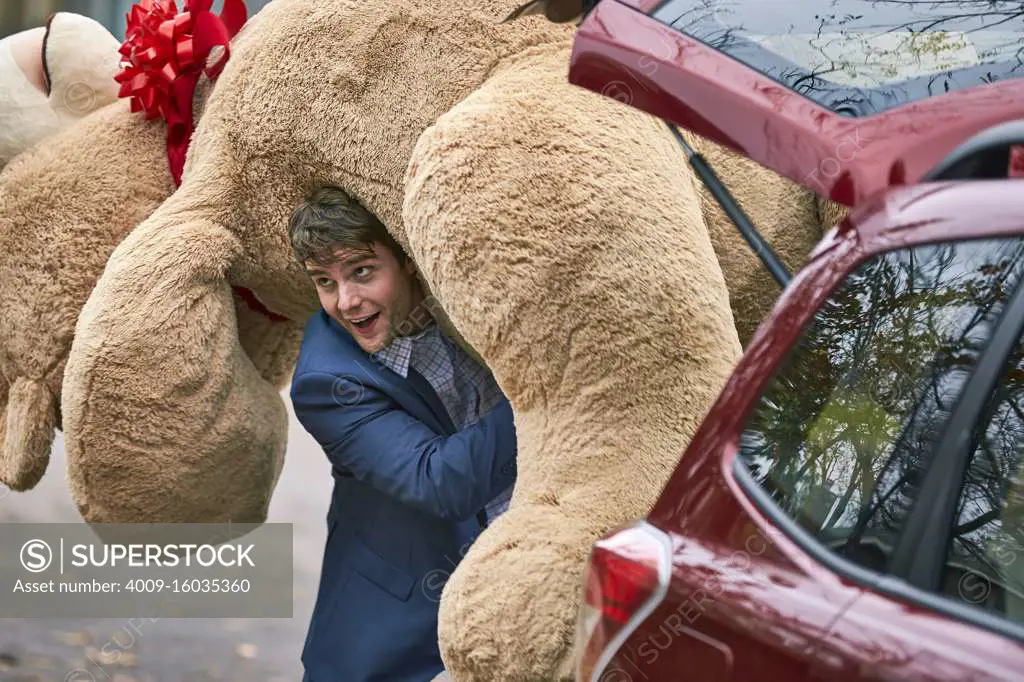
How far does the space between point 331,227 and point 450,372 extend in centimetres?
44

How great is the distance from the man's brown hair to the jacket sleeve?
11.4 inches

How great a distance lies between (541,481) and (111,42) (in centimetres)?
212

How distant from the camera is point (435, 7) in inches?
115

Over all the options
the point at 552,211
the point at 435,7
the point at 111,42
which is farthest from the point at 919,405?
the point at 111,42

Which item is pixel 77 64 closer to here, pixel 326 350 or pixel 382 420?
pixel 326 350

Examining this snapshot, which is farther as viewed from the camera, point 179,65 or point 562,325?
point 179,65

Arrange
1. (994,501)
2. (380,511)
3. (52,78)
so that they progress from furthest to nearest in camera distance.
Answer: (52,78) < (380,511) < (994,501)

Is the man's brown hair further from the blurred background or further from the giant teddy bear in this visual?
the blurred background

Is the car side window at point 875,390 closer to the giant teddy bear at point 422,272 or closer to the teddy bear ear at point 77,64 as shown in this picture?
the giant teddy bear at point 422,272

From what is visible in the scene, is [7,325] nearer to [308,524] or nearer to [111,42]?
[111,42]

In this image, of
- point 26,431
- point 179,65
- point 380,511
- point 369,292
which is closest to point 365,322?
point 369,292

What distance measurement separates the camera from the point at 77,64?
3848 millimetres

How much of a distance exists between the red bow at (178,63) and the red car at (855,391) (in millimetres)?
1604

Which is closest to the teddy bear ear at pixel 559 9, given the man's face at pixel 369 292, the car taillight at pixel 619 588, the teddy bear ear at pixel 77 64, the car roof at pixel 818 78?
the car roof at pixel 818 78
